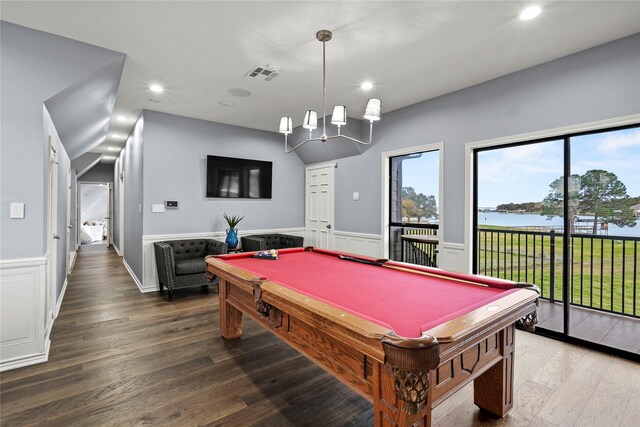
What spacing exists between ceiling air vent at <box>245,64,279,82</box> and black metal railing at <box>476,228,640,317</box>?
3.17 metres

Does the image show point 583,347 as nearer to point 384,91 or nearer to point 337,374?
point 337,374

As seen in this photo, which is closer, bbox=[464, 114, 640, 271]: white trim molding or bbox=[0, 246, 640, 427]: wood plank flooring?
bbox=[0, 246, 640, 427]: wood plank flooring

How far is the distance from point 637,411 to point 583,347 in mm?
994

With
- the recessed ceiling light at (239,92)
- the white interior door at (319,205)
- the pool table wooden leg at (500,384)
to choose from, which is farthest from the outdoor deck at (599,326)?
the recessed ceiling light at (239,92)

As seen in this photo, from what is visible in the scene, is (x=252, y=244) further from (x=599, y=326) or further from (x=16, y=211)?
(x=599, y=326)

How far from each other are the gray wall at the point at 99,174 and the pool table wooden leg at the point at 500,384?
11.7 meters

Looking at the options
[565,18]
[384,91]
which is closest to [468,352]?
[565,18]

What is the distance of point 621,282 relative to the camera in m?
3.39

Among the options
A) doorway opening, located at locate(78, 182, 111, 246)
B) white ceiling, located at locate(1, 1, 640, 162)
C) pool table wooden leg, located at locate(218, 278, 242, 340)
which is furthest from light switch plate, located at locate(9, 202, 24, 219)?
doorway opening, located at locate(78, 182, 111, 246)

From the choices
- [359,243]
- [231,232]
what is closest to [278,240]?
[231,232]

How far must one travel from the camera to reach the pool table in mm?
1145

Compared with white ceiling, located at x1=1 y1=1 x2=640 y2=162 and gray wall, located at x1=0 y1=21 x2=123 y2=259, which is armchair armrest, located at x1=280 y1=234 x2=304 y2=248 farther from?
gray wall, located at x1=0 y1=21 x2=123 y2=259

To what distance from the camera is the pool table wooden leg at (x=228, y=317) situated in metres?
2.95

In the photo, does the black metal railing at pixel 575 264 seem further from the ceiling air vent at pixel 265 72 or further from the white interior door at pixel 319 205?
the ceiling air vent at pixel 265 72
